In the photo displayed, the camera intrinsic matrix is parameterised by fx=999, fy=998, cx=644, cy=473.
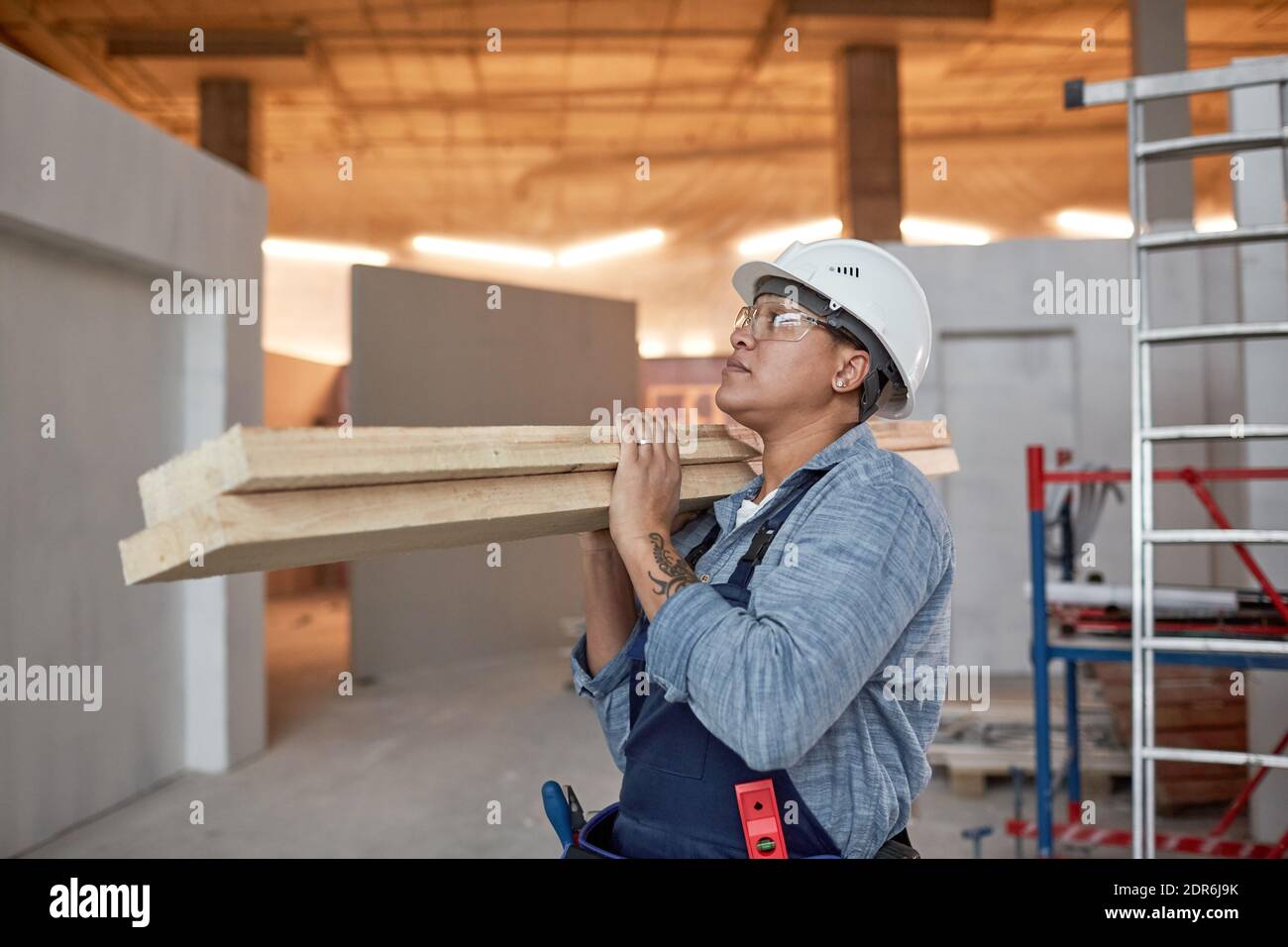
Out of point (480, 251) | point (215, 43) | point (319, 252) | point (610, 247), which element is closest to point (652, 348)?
point (610, 247)

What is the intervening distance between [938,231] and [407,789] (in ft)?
31.9

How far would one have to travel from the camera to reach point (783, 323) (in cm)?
167

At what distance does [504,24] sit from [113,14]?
3.55 metres

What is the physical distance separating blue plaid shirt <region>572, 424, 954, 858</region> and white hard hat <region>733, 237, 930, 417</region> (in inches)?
6.7

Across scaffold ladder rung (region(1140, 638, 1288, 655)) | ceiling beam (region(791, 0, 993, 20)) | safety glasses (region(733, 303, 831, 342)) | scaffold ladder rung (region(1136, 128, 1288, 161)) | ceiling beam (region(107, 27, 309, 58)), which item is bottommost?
scaffold ladder rung (region(1140, 638, 1288, 655))

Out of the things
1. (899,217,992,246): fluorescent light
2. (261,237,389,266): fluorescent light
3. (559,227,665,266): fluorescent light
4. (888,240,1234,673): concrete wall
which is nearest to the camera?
(888,240,1234,673): concrete wall

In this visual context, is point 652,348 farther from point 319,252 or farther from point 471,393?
point 319,252

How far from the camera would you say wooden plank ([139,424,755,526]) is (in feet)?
3.66

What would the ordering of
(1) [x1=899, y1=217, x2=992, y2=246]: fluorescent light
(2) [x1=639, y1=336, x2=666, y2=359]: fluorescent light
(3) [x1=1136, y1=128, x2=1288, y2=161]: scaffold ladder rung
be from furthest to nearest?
(2) [x1=639, y1=336, x2=666, y2=359]: fluorescent light < (1) [x1=899, y1=217, x2=992, y2=246]: fluorescent light < (3) [x1=1136, y1=128, x2=1288, y2=161]: scaffold ladder rung

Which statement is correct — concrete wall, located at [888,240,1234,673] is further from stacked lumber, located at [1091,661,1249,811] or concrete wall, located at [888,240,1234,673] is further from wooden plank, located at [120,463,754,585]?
wooden plank, located at [120,463,754,585]

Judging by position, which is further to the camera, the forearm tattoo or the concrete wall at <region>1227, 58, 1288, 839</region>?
the concrete wall at <region>1227, 58, 1288, 839</region>

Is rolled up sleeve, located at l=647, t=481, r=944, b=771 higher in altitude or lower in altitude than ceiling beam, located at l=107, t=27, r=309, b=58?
lower

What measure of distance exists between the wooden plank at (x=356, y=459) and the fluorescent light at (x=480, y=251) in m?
11.8

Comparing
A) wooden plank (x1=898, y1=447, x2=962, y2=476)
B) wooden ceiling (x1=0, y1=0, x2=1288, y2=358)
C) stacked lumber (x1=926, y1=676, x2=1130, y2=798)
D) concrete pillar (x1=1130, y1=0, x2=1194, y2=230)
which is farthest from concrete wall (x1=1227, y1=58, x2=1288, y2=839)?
wooden ceiling (x1=0, y1=0, x2=1288, y2=358)
